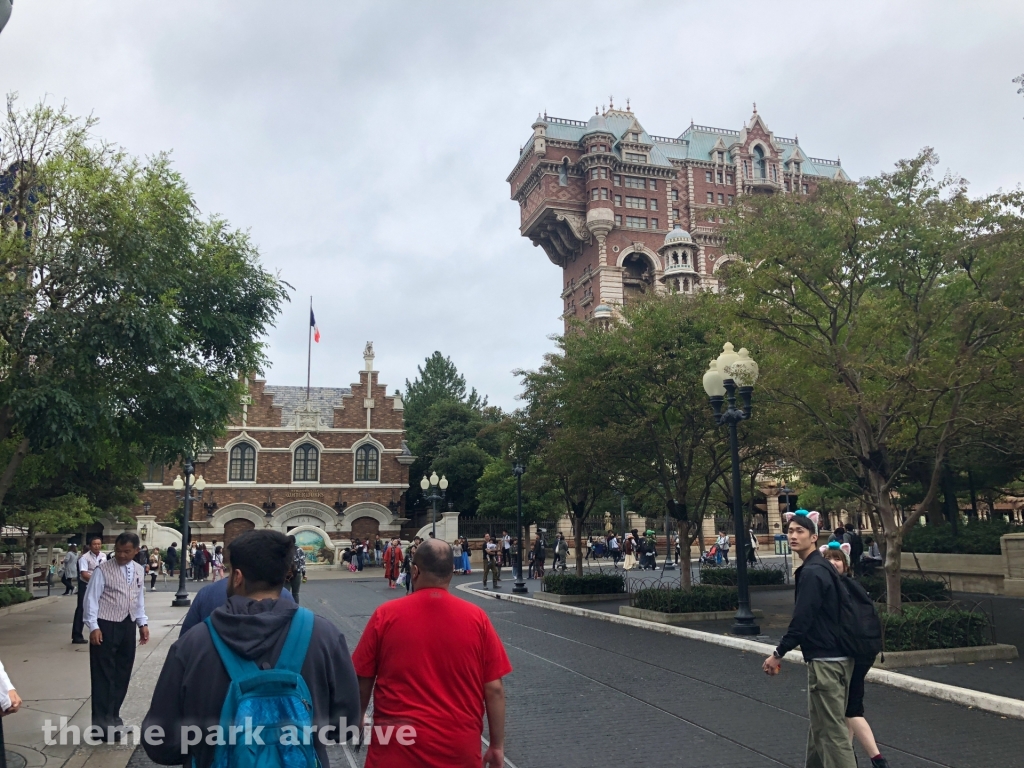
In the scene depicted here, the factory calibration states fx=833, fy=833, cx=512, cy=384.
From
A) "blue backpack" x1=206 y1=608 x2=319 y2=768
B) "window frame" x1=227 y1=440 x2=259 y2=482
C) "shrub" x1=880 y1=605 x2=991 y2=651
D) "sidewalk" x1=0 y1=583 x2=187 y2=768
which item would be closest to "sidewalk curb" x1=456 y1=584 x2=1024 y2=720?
"shrub" x1=880 y1=605 x2=991 y2=651

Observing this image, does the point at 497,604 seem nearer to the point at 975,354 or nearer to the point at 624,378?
the point at 624,378

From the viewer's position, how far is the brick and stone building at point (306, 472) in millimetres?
47906

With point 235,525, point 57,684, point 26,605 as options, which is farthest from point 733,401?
point 235,525

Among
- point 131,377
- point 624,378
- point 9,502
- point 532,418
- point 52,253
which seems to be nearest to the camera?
point 52,253

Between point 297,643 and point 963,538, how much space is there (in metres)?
23.9

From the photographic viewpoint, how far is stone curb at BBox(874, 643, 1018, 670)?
35.4ft

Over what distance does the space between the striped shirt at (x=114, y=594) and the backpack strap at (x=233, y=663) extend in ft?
17.0

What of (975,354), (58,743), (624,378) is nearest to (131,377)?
(58,743)

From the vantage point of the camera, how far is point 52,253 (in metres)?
Result: 11.9

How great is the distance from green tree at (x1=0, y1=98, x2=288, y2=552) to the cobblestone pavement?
20.3ft

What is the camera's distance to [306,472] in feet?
165

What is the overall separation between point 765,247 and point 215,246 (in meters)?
9.41

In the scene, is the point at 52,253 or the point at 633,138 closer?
the point at 52,253

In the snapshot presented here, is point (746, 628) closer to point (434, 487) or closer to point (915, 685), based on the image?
point (915, 685)
